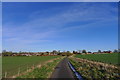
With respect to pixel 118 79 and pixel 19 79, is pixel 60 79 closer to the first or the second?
pixel 19 79

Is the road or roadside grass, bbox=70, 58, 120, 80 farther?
the road

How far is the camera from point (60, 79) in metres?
20.1

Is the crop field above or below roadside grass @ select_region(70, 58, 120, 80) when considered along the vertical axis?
below

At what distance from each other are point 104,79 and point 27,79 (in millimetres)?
9213

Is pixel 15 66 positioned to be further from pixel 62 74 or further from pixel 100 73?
pixel 100 73

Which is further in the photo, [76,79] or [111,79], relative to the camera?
[76,79]

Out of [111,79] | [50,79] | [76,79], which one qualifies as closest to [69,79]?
[76,79]

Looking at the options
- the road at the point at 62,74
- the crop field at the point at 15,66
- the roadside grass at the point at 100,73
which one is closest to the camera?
the roadside grass at the point at 100,73

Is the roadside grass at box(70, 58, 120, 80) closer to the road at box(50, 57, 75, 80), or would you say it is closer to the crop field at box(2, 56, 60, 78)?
the road at box(50, 57, 75, 80)

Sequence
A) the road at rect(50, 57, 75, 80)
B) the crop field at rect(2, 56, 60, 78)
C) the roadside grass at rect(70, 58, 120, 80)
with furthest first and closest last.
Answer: the crop field at rect(2, 56, 60, 78)
the road at rect(50, 57, 75, 80)
the roadside grass at rect(70, 58, 120, 80)

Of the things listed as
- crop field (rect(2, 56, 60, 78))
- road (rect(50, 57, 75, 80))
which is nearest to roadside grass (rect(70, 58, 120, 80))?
road (rect(50, 57, 75, 80))

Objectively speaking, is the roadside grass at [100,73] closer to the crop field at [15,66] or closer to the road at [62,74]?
the road at [62,74]

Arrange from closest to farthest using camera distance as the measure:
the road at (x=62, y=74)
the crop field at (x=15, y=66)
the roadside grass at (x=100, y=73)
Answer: the roadside grass at (x=100, y=73) → the road at (x=62, y=74) → the crop field at (x=15, y=66)

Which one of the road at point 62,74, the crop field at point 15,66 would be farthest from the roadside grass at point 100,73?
the crop field at point 15,66
